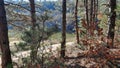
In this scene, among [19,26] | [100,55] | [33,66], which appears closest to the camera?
[33,66]

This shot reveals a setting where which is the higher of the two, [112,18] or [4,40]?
[112,18]

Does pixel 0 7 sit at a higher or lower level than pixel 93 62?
higher

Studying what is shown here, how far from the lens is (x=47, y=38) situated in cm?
976

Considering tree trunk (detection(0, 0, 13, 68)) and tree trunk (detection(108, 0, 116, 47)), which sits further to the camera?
tree trunk (detection(108, 0, 116, 47))

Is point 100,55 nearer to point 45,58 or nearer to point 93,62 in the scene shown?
point 93,62

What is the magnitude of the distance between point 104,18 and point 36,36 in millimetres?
7375

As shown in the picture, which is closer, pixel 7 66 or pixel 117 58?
pixel 7 66

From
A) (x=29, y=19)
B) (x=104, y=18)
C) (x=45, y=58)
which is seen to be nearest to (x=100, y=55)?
(x=45, y=58)

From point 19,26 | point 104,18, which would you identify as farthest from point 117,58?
point 19,26

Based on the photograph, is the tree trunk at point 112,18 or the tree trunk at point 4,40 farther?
the tree trunk at point 112,18

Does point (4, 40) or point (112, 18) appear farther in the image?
point (112, 18)

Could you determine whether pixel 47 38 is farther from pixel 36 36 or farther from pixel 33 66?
pixel 33 66

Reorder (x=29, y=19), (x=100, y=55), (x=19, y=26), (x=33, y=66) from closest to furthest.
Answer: (x=33, y=66)
(x=100, y=55)
(x=19, y=26)
(x=29, y=19)

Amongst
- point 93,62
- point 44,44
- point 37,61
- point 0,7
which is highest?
point 0,7
